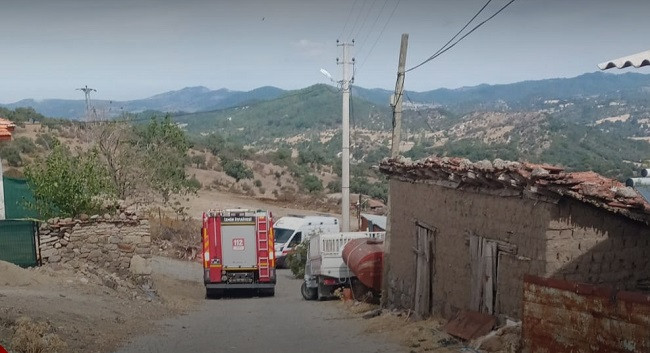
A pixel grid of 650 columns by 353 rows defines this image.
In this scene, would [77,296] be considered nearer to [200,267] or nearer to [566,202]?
[566,202]

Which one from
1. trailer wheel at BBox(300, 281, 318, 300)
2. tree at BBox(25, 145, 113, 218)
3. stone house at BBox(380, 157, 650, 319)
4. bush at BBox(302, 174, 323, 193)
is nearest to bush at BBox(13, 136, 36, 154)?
bush at BBox(302, 174, 323, 193)

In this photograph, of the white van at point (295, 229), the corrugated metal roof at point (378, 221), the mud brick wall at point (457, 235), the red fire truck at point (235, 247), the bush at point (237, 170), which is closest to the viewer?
the mud brick wall at point (457, 235)

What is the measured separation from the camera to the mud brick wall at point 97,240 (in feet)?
79.9

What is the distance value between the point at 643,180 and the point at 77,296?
42.5 ft

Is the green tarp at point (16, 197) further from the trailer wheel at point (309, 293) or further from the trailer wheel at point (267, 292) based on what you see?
the trailer wheel at point (309, 293)

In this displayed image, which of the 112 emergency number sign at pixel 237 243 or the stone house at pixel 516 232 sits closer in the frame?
the stone house at pixel 516 232

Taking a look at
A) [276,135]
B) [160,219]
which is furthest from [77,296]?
[276,135]

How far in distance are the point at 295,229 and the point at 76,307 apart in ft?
69.0

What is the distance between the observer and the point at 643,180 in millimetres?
12477

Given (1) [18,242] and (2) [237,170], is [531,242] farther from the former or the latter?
(2) [237,170]

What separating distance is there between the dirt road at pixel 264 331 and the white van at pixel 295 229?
38.8ft

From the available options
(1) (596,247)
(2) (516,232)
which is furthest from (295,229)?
(1) (596,247)

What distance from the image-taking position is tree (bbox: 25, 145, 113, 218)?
85.7ft

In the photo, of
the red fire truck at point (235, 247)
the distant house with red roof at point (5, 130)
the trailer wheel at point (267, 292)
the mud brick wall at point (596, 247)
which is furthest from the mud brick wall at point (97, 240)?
the mud brick wall at point (596, 247)
